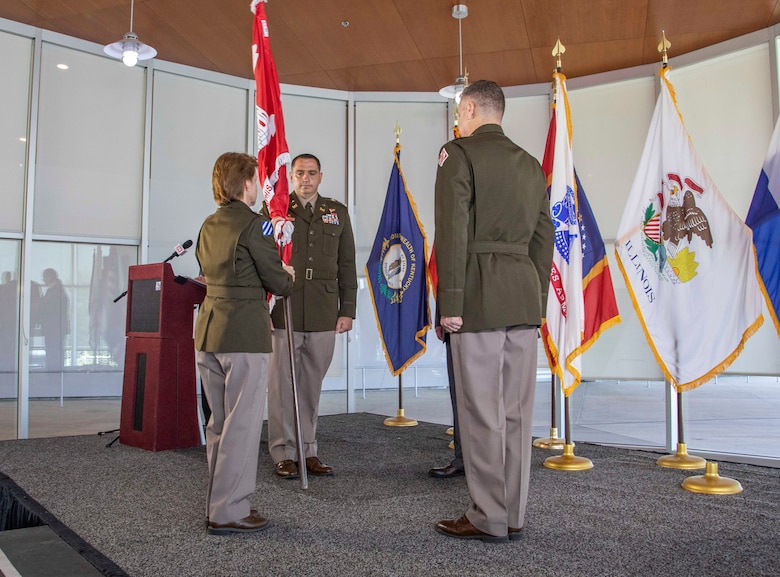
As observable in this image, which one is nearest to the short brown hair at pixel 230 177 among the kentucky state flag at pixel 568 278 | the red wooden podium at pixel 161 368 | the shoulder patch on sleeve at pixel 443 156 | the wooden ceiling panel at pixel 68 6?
the shoulder patch on sleeve at pixel 443 156

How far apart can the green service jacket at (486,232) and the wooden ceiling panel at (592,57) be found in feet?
10.1

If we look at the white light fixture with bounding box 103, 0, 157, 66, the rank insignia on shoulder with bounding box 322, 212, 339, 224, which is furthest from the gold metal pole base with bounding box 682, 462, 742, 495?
the white light fixture with bounding box 103, 0, 157, 66

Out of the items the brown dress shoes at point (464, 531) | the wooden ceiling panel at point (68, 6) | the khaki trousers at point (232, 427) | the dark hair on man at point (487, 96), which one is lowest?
the brown dress shoes at point (464, 531)

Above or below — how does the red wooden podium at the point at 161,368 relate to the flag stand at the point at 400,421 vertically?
above

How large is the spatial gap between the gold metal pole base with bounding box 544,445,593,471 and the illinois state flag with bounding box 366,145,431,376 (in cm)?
146

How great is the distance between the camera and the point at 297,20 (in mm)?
4629

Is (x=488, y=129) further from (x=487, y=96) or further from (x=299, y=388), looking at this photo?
(x=299, y=388)

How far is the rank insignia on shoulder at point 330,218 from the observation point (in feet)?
11.4

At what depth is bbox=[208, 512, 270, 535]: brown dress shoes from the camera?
223 centimetres

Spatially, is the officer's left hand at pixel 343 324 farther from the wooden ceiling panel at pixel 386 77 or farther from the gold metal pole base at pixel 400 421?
the wooden ceiling panel at pixel 386 77

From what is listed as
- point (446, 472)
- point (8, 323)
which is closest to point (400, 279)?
point (446, 472)

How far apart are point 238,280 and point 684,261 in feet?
8.14

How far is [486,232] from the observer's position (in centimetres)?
222

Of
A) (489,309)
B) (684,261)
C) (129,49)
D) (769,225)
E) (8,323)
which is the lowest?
(8,323)
